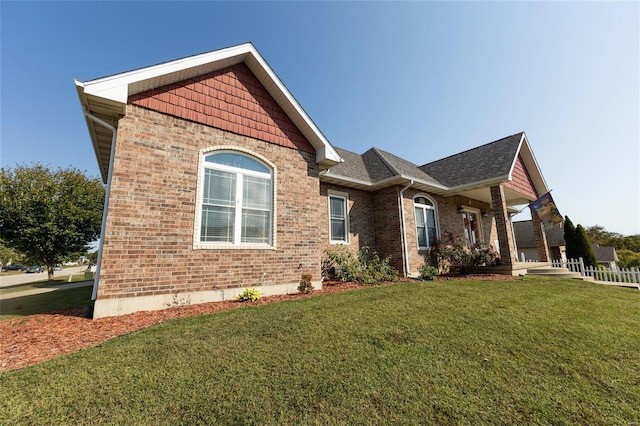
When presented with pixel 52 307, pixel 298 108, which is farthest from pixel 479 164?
pixel 52 307

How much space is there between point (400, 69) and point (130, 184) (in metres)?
10.4

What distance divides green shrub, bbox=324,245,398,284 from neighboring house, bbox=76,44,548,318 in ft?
2.06

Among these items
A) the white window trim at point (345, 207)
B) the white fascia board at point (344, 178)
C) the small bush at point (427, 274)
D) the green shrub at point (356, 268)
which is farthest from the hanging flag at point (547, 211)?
the white window trim at point (345, 207)

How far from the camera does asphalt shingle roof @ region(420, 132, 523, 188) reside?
1173 centimetres

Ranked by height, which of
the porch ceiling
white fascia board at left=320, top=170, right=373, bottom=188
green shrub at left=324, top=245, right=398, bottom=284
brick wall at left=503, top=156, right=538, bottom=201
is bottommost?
green shrub at left=324, top=245, right=398, bottom=284

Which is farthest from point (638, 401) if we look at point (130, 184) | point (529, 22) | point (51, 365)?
point (529, 22)

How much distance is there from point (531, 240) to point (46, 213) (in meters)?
48.6

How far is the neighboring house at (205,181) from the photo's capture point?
5.20 metres

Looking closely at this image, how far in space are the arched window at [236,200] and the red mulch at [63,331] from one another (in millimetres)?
1745

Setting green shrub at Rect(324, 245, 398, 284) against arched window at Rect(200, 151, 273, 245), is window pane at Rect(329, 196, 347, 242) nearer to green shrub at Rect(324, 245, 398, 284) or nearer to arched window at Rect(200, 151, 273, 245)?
green shrub at Rect(324, 245, 398, 284)

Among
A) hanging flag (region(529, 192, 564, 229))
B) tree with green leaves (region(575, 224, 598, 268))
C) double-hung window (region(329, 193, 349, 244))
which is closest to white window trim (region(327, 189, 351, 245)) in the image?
double-hung window (region(329, 193, 349, 244))

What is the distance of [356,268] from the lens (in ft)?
31.1

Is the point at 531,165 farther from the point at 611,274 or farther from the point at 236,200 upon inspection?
the point at 236,200

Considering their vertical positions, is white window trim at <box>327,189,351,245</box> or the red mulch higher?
white window trim at <box>327,189,351,245</box>
